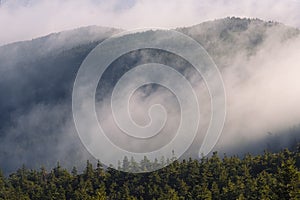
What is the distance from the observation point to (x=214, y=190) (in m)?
136

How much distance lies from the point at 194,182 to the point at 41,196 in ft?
139

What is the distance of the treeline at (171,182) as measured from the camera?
13550 cm

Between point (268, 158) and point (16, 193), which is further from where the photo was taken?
point (268, 158)

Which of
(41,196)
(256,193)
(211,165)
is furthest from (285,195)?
(41,196)

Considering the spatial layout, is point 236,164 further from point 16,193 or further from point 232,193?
point 16,193

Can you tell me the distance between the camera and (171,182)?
159 m

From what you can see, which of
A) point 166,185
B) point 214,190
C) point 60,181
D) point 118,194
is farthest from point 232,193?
point 60,181

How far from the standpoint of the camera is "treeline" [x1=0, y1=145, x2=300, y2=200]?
135500 millimetres

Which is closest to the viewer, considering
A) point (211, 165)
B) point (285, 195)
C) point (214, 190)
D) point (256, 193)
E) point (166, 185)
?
point (285, 195)

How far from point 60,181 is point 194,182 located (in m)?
41.9

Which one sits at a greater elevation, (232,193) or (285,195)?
(232,193)

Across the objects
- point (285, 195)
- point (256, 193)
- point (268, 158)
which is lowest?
point (285, 195)

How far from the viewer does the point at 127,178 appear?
17088cm

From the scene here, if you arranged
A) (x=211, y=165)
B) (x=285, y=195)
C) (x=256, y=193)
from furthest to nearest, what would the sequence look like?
(x=211, y=165) → (x=256, y=193) → (x=285, y=195)
